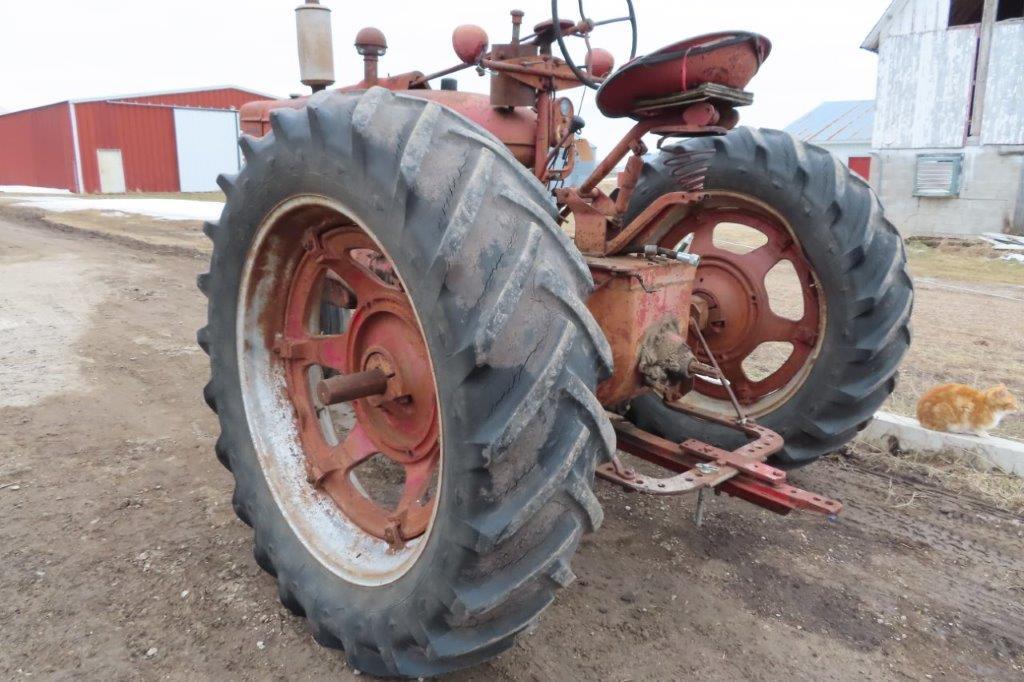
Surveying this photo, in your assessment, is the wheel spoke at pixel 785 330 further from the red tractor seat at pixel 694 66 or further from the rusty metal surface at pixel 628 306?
the red tractor seat at pixel 694 66

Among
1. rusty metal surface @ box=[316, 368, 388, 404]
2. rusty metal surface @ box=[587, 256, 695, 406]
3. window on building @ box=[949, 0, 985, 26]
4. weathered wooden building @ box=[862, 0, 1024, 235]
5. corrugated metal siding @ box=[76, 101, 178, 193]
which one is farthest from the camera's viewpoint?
corrugated metal siding @ box=[76, 101, 178, 193]

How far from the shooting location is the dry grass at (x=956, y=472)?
325 cm

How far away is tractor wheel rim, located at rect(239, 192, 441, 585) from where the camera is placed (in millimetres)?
2174

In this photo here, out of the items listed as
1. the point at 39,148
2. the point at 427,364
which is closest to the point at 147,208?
the point at 427,364

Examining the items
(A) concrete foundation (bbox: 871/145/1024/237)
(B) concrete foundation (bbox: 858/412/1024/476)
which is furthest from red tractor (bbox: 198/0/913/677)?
(A) concrete foundation (bbox: 871/145/1024/237)

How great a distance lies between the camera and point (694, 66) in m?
2.29

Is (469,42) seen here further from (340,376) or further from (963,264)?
(963,264)

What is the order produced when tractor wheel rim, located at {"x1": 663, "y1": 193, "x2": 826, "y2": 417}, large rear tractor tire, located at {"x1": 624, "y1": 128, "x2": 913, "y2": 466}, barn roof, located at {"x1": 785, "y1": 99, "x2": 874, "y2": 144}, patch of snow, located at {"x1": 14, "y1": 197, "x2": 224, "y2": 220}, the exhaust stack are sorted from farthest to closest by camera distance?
barn roof, located at {"x1": 785, "y1": 99, "x2": 874, "y2": 144}, patch of snow, located at {"x1": 14, "y1": 197, "x2": 224, "y2": 220}, the exhaust stack, tractor wheel rim, located at {"x1": 663, "y1": 193, "x2": 826, "y2": 417}, large rear tractor tire, located at {"x1": 624, "y1": 128, "x2": 913, "y2": 466}

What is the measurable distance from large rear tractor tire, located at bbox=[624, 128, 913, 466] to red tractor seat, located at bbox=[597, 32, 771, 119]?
54cm

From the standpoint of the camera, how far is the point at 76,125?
2661cm

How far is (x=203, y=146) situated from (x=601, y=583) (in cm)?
3029

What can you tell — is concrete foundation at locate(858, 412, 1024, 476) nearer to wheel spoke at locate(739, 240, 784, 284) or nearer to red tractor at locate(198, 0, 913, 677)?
red tractor at locate(198, 0, 913, 677)

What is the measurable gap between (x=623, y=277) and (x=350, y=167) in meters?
1.01

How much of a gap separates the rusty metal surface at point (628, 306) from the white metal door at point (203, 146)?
28.2m
